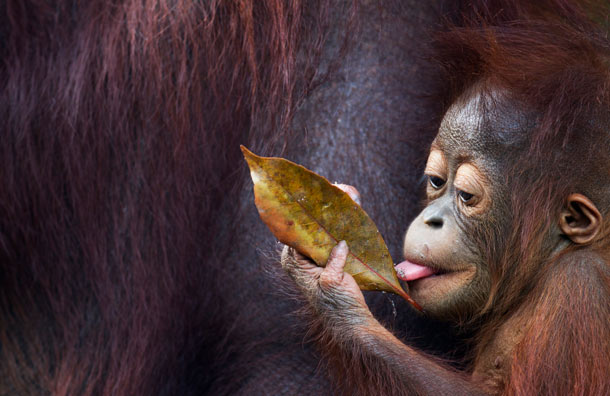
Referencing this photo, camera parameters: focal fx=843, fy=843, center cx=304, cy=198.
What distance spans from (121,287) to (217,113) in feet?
1.52

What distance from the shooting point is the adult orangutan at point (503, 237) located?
153 cm

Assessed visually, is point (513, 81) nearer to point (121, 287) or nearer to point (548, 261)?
point (548, 261)

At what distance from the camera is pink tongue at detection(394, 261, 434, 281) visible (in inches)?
63.5

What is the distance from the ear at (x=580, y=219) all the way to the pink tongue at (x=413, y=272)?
10.6 inches

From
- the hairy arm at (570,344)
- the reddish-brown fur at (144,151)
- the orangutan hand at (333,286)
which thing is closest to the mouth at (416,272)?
the orangutan hand at (333,286)

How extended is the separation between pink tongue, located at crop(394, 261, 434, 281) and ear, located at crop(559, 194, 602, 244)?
27 centimetres

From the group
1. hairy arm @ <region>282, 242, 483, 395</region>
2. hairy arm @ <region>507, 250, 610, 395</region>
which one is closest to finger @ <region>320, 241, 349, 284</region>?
hairy arm @ <region>282, 242, 483, 395</region>

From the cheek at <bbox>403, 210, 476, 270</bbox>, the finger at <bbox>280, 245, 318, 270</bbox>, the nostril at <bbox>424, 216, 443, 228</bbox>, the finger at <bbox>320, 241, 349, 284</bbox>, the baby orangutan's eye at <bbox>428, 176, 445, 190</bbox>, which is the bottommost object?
the finger at <bbox>280, 245, 318, 270</bbox>

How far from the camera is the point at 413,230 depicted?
162 cm

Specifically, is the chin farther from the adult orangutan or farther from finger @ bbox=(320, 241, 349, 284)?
finger @ bbox=(320, 241, 349, 284)

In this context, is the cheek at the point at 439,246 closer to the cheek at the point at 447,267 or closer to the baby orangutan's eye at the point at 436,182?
the cheek at the point at 447,267

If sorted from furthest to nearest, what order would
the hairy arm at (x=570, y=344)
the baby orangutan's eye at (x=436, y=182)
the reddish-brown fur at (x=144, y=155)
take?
the reddish-brown fur at (x=144, y=155), the baby orangutan's eye at (x=436, y=182), the hairy arm at (x=570, y=344)

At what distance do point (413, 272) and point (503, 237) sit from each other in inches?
7.4

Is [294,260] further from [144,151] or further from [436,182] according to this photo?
[144,151]
